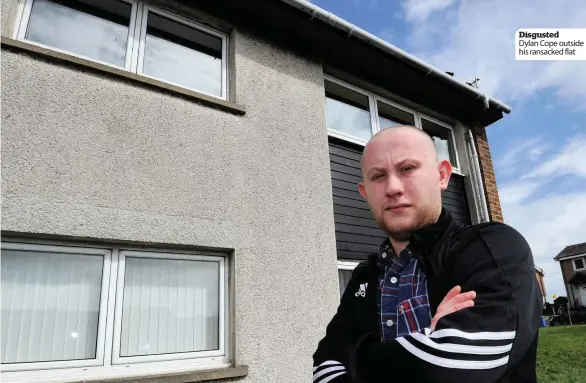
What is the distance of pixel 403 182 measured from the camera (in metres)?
1.19

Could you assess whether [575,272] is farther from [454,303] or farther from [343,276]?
[454,303]

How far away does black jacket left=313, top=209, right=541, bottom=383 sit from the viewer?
97 centimetres

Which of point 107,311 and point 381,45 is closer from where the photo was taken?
point 107,311

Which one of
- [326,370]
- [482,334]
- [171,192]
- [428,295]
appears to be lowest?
[326,370]

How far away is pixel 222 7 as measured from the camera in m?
4.35

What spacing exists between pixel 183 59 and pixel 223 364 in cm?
309

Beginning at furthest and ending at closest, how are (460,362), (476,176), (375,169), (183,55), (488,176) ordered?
(488,176) → (476,176) → (183,55) → (375,169) → (460,362)

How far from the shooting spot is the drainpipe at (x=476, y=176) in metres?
6.32

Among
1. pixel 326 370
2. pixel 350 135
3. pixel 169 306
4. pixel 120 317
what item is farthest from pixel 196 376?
pixel 350 135

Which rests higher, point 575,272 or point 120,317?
point 575,272

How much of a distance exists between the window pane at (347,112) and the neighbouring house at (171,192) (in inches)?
15.5

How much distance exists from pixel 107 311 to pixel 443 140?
598 cm

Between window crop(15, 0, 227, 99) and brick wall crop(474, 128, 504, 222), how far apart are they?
465 centimetres

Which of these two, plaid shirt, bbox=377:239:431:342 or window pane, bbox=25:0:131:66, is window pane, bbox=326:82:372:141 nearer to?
window pane, bbox=25:0:131:66
